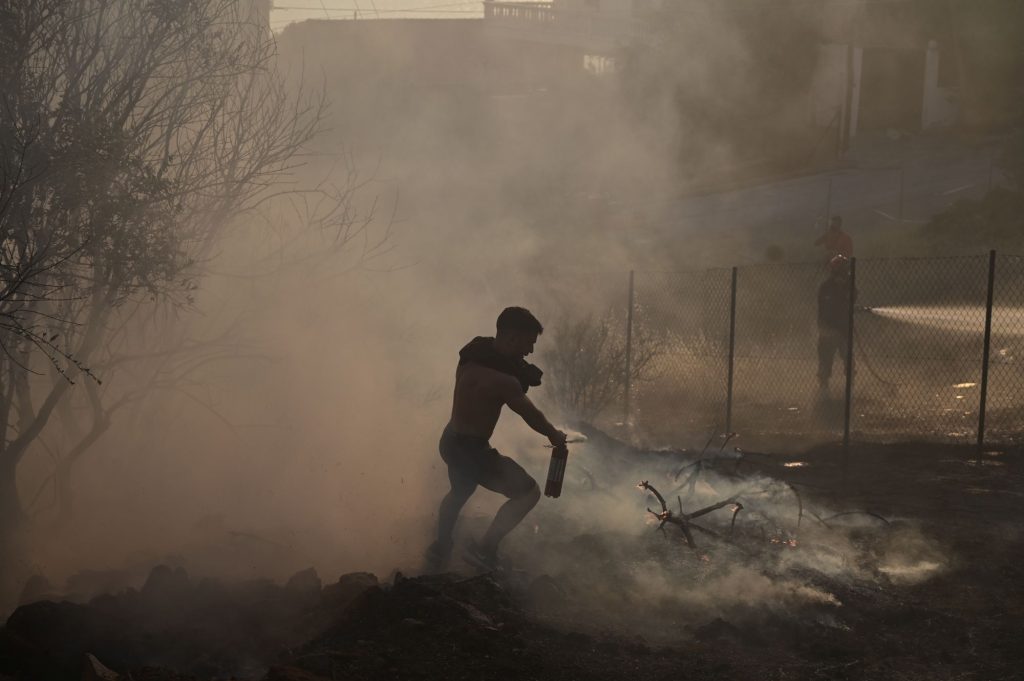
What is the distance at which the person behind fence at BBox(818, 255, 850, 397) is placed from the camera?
39.5ft

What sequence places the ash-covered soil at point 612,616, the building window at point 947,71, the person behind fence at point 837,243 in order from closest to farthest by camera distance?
the ash-covered soil at point 612,616 → the person behind fence at point 837,243 → the building window at point 947,71

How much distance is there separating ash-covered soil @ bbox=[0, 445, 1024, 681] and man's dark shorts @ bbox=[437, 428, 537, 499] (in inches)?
Result: 18.1

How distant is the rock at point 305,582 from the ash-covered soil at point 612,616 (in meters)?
0.01

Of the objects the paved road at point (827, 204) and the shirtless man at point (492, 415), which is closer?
the shirtless man at point (492, 415)

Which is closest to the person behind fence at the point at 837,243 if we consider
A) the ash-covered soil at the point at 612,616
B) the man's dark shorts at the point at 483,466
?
the ash-covered soil at the point at 612,616

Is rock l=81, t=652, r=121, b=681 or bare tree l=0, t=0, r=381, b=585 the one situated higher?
bare tree l=0, t=0, r=381, b=585

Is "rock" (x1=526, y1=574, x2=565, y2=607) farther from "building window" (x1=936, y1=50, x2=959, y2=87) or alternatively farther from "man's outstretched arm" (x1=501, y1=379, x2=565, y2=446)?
"building window" (x1=936, y1=50, x2=959, y2=87)

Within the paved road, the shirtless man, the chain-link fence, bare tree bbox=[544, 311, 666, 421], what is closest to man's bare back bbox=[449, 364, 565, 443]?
the shirtless man

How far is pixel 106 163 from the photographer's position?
22.2 feet

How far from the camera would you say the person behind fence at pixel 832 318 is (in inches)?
474

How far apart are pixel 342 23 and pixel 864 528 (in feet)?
56.2

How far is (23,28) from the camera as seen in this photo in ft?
22.7

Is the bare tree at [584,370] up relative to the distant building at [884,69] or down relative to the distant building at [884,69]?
down

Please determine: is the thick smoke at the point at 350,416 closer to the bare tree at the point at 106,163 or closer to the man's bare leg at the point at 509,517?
the man's bare leg at the point at 509,517
